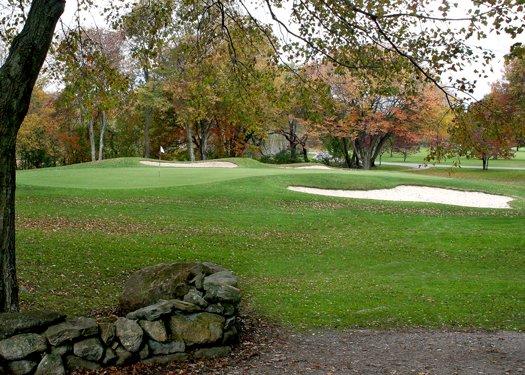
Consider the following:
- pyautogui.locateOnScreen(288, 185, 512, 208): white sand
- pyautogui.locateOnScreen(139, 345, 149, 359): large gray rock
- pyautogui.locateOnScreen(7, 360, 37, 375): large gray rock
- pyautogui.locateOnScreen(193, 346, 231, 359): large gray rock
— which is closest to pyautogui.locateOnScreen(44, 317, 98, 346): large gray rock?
pyautogui.locateOnScreen(7, 360, 37, 375): large gray rock

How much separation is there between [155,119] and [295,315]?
51.4 metres

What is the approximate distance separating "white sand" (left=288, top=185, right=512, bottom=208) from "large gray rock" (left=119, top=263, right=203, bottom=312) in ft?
51.1

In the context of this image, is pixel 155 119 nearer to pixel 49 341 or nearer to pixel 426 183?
pixel 426 183

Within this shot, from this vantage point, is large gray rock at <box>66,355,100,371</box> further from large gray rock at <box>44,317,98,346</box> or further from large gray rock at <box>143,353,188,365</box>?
large gray rock at <box>143,353,188,365</box>

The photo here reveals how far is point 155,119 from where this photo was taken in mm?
59250

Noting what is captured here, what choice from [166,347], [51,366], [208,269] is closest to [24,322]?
[51,366]

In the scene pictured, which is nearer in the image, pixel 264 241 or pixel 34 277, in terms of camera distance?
pixel 34 277

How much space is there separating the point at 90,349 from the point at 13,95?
3.82m

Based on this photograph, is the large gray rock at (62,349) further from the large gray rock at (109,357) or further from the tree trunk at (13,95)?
the tree trunk at (13,95)

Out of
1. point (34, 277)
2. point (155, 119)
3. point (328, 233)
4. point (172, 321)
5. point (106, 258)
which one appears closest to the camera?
point (172, 321)

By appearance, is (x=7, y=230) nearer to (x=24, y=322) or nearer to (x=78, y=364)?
(x=24, y=322)

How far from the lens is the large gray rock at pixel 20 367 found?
699cm

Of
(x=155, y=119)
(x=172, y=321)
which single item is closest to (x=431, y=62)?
(x=172, y=321)

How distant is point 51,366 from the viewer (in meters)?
7.11
